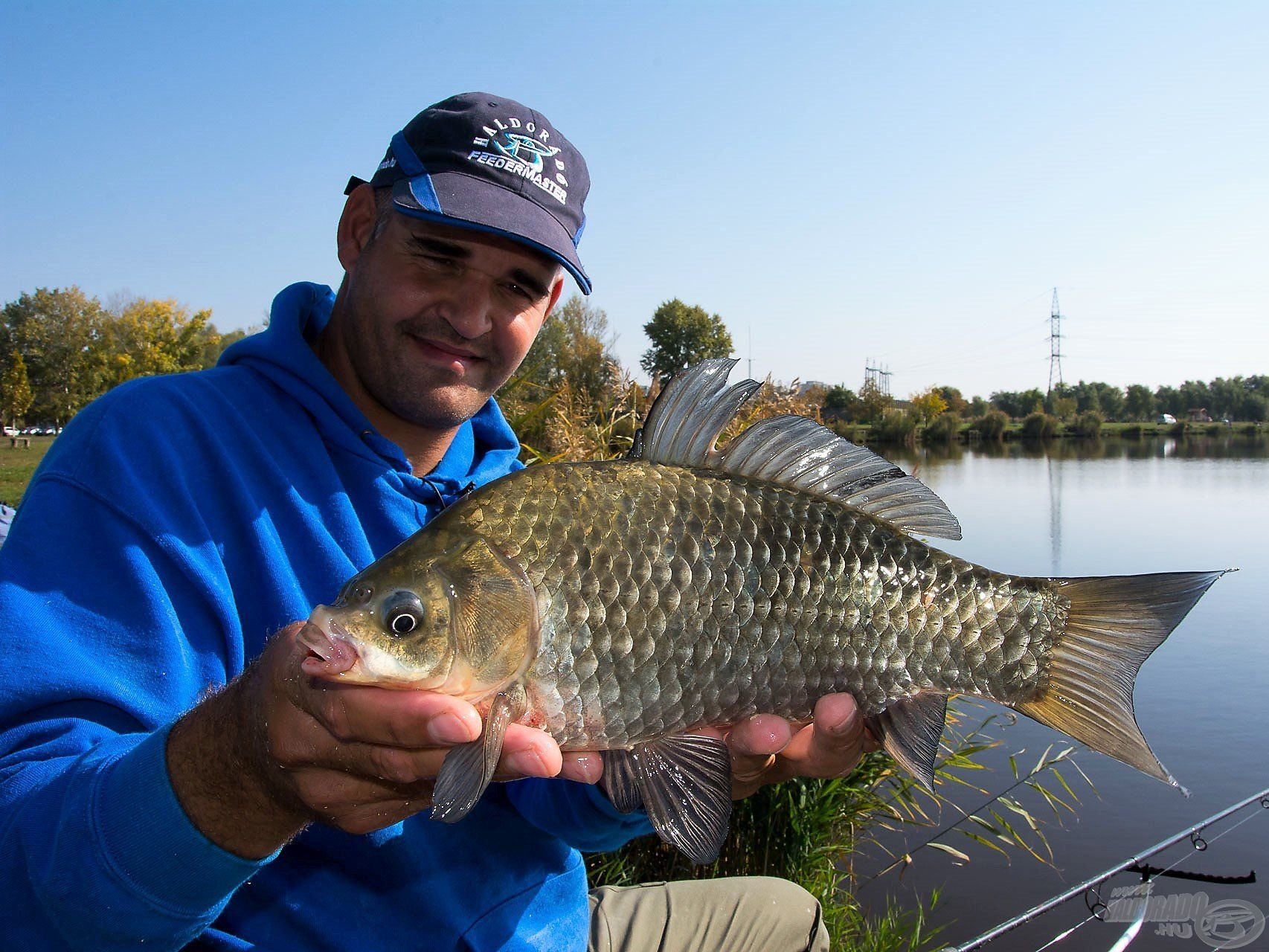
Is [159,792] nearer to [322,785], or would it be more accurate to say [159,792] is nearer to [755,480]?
[322,785]

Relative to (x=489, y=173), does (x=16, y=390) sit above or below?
above

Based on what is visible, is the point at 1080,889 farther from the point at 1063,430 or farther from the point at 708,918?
the point at 1063,430

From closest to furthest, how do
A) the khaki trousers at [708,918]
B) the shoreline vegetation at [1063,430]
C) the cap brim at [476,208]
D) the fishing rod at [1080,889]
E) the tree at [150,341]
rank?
1. the cap brim at [476,208]
2. the khaki trousers at [708,918]
3. the fishing rod at [1080,889]
4. the tree at [150,341]
5. the shoreline vegetation at [1063,430]

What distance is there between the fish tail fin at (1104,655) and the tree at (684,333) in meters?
44.3

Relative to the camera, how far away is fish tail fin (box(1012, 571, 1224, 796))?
1.65 metres

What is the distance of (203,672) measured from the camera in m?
1.52

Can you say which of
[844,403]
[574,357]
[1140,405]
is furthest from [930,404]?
[574,357]

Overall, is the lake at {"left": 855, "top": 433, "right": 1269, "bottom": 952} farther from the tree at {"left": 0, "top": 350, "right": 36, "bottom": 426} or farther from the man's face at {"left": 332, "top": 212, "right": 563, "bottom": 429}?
the tree at {"left": 0, "top": 350, "right": 36, "bottom": 426}

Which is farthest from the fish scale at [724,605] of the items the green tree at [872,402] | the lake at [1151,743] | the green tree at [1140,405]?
the green tree at [1140,405]

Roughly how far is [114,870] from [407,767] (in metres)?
0.42

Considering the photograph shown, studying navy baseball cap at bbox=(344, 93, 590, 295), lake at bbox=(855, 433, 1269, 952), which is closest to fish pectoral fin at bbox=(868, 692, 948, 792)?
navy baseball cap at bbox=(344, 93, 590, 295)

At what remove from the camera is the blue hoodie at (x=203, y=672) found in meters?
1.21

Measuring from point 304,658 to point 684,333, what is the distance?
4750 cm

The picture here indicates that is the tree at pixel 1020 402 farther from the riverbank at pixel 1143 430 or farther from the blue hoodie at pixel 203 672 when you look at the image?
the blue hoodie at pixel 203 672
